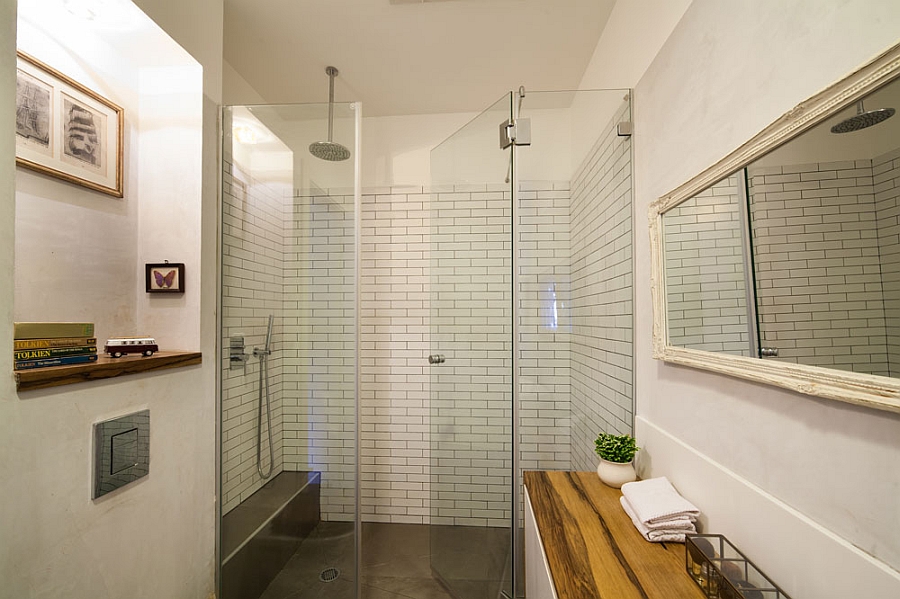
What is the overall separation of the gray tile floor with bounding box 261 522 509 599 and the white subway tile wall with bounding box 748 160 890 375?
151 cm

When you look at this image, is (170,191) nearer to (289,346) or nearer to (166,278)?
(166,278)

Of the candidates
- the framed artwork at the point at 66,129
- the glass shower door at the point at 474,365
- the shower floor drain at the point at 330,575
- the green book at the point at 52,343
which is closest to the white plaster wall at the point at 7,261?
the green book at the point at 52,343

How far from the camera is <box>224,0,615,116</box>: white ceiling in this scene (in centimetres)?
188

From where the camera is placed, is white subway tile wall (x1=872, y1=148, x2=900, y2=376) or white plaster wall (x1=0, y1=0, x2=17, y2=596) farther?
white plaster wall (x1=0, y1=0, x2=17, y2=596)

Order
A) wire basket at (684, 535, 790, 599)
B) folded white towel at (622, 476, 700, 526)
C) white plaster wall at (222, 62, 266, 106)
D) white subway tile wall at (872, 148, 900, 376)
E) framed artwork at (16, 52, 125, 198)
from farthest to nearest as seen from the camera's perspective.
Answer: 1. white plaster wall at (222, 62, 266, 106)
2. framed artwork at (16, 52, 125, 198)
3. folded white towel at (622, 476, 700, 526)
4. wire basket at (684, 535, 790, 599)
5. white subway tile wall at (872, 148, 900, 376)

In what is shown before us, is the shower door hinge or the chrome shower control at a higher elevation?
the shower door hinge

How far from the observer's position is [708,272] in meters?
1.11

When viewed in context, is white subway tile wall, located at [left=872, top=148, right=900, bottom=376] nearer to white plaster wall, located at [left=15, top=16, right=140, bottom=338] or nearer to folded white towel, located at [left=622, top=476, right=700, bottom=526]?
folded white towel, located at [left=622, top=476, right=700, bottom=526]

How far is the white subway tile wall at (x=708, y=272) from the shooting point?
97 cm

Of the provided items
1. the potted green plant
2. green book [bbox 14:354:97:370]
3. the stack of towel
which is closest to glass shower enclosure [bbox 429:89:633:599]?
the potted green plant

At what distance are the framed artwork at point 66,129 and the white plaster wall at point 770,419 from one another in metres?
2.16

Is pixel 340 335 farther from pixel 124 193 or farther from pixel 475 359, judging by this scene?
pixel 124 193

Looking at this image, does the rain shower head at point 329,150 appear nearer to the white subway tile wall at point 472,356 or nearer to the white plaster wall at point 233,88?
the white subway tile wall at point 472,356

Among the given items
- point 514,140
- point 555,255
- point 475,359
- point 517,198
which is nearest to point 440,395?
point 475,359
